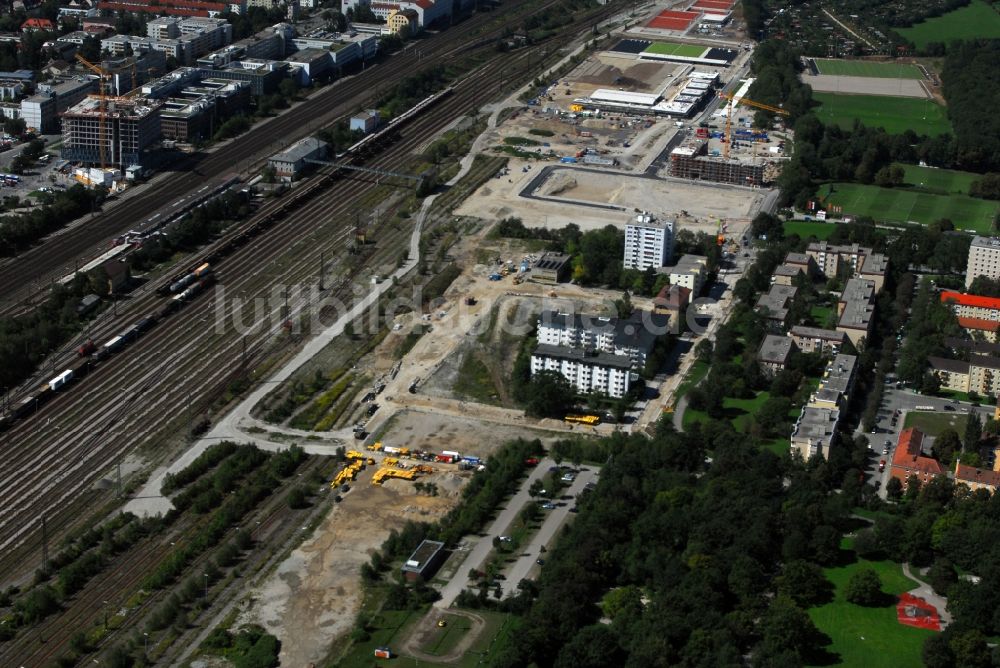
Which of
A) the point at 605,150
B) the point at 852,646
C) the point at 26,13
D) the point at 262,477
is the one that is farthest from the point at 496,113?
the point at 852,646

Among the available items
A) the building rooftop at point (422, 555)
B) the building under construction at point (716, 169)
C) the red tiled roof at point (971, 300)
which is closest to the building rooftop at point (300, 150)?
the building under construction at point (716, 169)

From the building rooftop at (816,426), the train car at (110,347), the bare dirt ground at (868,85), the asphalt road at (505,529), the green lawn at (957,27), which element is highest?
the green lawn at (957,27)

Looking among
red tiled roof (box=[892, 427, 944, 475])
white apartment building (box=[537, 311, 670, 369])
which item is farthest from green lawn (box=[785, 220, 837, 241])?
red tiled roof (box=[892, 427, 944, 475])

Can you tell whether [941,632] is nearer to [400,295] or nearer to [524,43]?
[400,295]

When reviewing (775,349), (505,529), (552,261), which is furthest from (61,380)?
(775,349)

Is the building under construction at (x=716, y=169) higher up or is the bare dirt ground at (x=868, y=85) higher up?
the bare dirt ground at (x=868, y=85)

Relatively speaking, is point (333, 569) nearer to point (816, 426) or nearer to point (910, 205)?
point (816, 426)

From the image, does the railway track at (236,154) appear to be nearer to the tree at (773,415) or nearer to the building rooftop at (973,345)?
the tree at (773,415)
